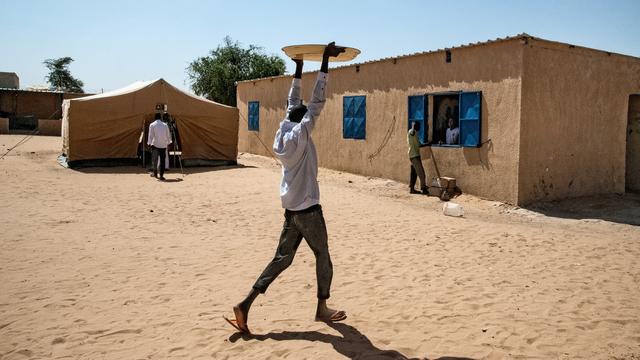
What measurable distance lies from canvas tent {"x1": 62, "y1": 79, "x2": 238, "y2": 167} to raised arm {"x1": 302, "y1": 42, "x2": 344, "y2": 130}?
12.2 meters

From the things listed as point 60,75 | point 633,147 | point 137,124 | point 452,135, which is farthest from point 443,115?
point 60,75

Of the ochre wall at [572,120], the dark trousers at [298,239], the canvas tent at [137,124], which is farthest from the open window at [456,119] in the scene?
the dark trousers at [298,239]

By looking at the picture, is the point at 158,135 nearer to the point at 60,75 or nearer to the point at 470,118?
the point at 470,118

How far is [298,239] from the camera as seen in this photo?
3.59 m

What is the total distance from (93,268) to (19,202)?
470 cm

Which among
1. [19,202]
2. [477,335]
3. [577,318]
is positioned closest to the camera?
[477,335]

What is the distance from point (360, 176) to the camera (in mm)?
13648

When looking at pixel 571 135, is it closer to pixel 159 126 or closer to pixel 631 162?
pixel 631 162

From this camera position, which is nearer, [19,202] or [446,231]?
[446,231]

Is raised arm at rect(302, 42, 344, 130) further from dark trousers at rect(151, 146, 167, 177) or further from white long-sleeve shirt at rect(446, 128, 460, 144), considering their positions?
dark trousers at rect(151, 146, 167, 177)

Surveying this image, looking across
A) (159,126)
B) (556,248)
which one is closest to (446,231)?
(556,248)

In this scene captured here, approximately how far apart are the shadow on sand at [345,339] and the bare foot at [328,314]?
5 cm

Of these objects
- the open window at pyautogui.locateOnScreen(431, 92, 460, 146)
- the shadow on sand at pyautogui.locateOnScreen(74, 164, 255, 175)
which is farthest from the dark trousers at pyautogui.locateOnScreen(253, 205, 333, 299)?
the shadow on sand at pyautogui.locateOnScreen(74, 164, 255, 175)

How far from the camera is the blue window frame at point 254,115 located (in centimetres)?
1891
